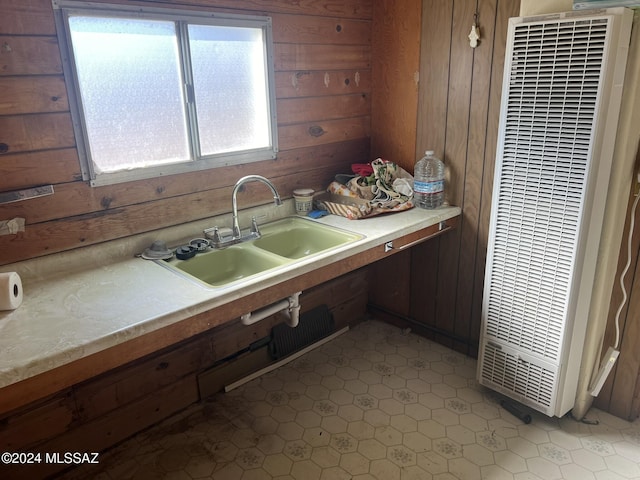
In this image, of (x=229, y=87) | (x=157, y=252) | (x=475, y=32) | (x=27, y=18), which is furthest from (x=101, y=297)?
(x=475, y=32)

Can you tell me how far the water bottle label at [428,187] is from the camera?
2.40 meters

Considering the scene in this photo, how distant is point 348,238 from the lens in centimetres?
214

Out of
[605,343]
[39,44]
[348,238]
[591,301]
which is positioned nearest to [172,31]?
[39,44]

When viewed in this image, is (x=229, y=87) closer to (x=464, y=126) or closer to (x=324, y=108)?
(x=324, y=108)

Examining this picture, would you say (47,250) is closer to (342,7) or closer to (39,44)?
(39,44)

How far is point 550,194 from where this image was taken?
6.08ft

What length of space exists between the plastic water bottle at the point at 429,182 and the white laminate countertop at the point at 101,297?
366 millimetres

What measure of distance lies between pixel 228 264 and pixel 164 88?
2.48 feet

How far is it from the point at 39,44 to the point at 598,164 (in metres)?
1.93

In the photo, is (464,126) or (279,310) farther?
(464,126)

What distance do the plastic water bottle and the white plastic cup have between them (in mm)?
529

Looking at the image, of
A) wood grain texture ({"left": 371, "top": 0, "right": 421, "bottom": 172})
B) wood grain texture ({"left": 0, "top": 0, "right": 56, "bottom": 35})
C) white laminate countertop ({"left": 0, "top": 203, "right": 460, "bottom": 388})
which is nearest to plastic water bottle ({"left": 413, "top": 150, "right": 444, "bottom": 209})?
wood grain texture ({"left": 371, "top": 0, "right": 421, "bottom": 172})

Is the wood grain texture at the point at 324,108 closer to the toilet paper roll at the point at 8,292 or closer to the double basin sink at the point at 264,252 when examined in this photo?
the double basin sink at the point at 264,252

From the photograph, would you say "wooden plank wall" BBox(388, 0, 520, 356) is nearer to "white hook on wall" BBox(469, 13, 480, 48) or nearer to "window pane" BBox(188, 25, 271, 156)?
"white hook on wall" BBox(469, 13, 480, 48)
